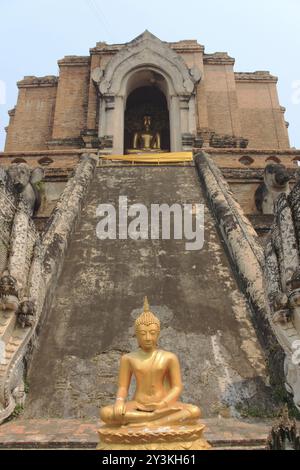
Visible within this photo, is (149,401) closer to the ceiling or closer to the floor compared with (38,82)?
closer to the floor

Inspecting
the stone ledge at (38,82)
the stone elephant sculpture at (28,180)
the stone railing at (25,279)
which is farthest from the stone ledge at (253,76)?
the stone railing at (25,279)

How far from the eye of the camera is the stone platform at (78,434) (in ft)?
12.8

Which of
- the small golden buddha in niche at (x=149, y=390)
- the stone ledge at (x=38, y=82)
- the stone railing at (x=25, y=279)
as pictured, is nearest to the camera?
the small golden buddha in niche at (x=149, y=390)

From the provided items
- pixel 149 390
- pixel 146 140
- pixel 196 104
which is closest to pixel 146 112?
pixel 146 140

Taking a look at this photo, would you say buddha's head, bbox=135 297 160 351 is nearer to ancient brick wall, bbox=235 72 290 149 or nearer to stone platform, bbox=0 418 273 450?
stone platform, bbox=0 418 273 450

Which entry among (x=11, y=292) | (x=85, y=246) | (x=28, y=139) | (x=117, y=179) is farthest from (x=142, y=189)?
(x=28, y=139)

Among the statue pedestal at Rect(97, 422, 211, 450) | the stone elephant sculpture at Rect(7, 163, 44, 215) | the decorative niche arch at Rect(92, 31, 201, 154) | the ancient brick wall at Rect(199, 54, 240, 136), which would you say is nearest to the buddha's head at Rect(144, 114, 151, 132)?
the decorative niche arch at Rect(92, 31, 201, 154)

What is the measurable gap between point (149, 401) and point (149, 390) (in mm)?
117

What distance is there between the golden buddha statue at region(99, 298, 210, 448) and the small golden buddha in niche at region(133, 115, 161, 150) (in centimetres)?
1433

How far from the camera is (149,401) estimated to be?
11.7 feet

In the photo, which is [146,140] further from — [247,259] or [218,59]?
[247,259]

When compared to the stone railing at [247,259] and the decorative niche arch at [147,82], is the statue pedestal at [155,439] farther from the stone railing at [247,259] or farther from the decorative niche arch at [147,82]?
the decorative niche arch at [147,82]

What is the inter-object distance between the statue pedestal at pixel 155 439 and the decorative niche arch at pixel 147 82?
13039mm
